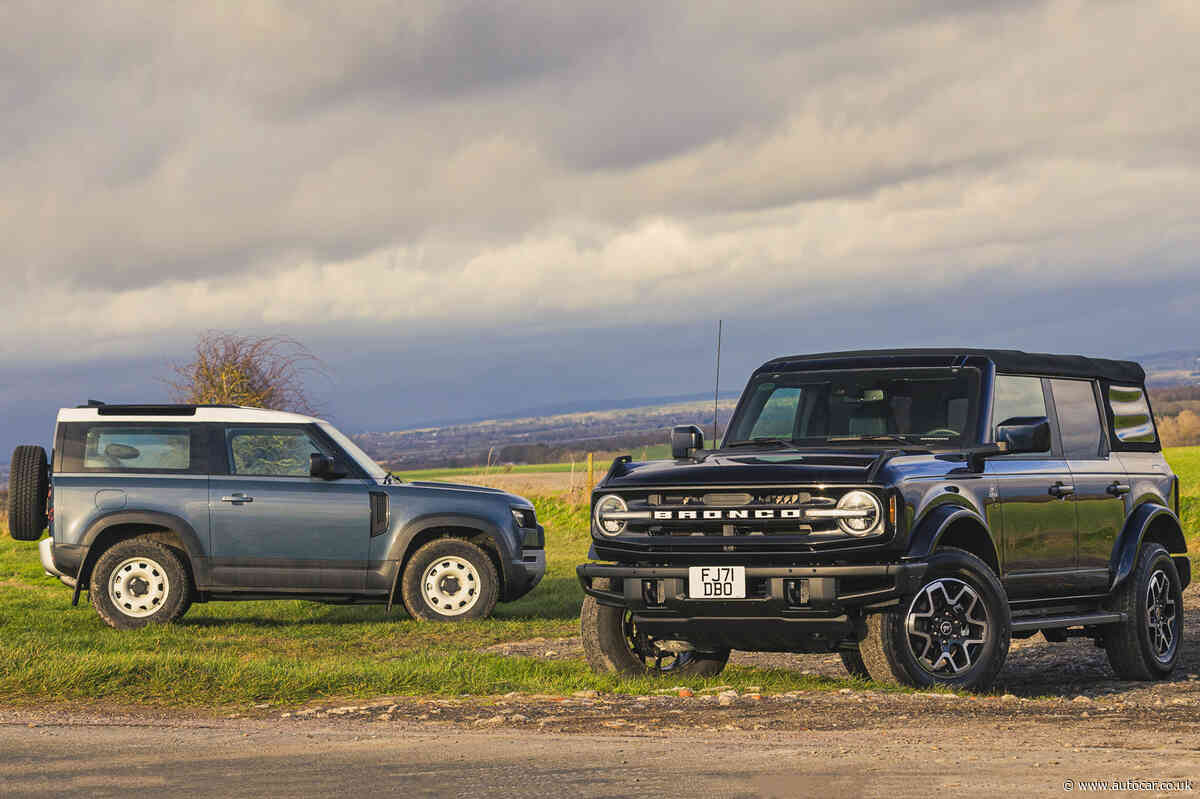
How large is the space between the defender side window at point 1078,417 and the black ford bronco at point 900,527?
21 mm

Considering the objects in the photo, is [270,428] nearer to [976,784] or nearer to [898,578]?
[898,578]

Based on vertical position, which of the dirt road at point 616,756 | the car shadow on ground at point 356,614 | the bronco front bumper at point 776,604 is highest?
the bronco front bumper at point 776,604

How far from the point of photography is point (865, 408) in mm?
10133

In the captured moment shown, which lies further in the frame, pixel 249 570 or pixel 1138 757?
pixel 249 570

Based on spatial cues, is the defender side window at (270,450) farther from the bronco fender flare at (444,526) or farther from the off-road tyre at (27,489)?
the off-road tyre at (27,489)

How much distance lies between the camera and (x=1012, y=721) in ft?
25.6

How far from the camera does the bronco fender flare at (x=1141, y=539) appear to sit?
10.6 meters

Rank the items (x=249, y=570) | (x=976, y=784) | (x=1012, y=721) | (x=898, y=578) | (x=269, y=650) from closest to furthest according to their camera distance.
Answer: (x=976, y=784) → (x=1012, y=721) → (x=898, y=578) → (x=269, y=650) → (x=249, y=570)

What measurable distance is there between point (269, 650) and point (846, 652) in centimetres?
540

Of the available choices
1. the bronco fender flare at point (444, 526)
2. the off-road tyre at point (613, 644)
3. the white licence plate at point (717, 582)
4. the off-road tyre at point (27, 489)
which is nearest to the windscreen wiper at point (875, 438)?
the off-road tyre at point (613, 644)

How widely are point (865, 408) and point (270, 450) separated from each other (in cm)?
658

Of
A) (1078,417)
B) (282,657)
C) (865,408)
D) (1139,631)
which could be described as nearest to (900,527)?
(865,408)

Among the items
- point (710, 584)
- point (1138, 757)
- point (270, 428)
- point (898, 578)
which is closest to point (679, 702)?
point (710, 584)

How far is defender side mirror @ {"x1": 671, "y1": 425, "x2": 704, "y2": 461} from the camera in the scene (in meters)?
10.1
